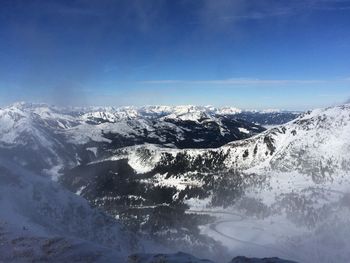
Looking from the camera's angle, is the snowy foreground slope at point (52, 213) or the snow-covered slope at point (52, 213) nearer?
the snowy foreground slope at point (52, 213)

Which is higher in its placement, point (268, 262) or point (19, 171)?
point (19, 171)

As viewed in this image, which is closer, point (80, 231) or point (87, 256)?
point (87, 256)

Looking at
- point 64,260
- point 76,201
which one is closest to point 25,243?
point 64,260

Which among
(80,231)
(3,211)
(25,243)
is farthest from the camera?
(80,231)

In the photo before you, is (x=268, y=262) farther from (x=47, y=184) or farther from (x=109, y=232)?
(x=47, y=184)

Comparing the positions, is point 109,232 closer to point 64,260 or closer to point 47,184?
point 47,184

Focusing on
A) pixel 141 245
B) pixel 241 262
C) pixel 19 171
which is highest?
pixel 19 171

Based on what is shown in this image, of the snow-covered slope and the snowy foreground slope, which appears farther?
the snow-covered slope

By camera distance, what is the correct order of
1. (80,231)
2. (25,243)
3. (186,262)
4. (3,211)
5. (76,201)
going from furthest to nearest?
1. (76,201)
2. (80,231)
3. (3,211)
4. (25,243)
5. (186,262)

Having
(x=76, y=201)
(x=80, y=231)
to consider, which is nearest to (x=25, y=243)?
(x=80, y=231)
